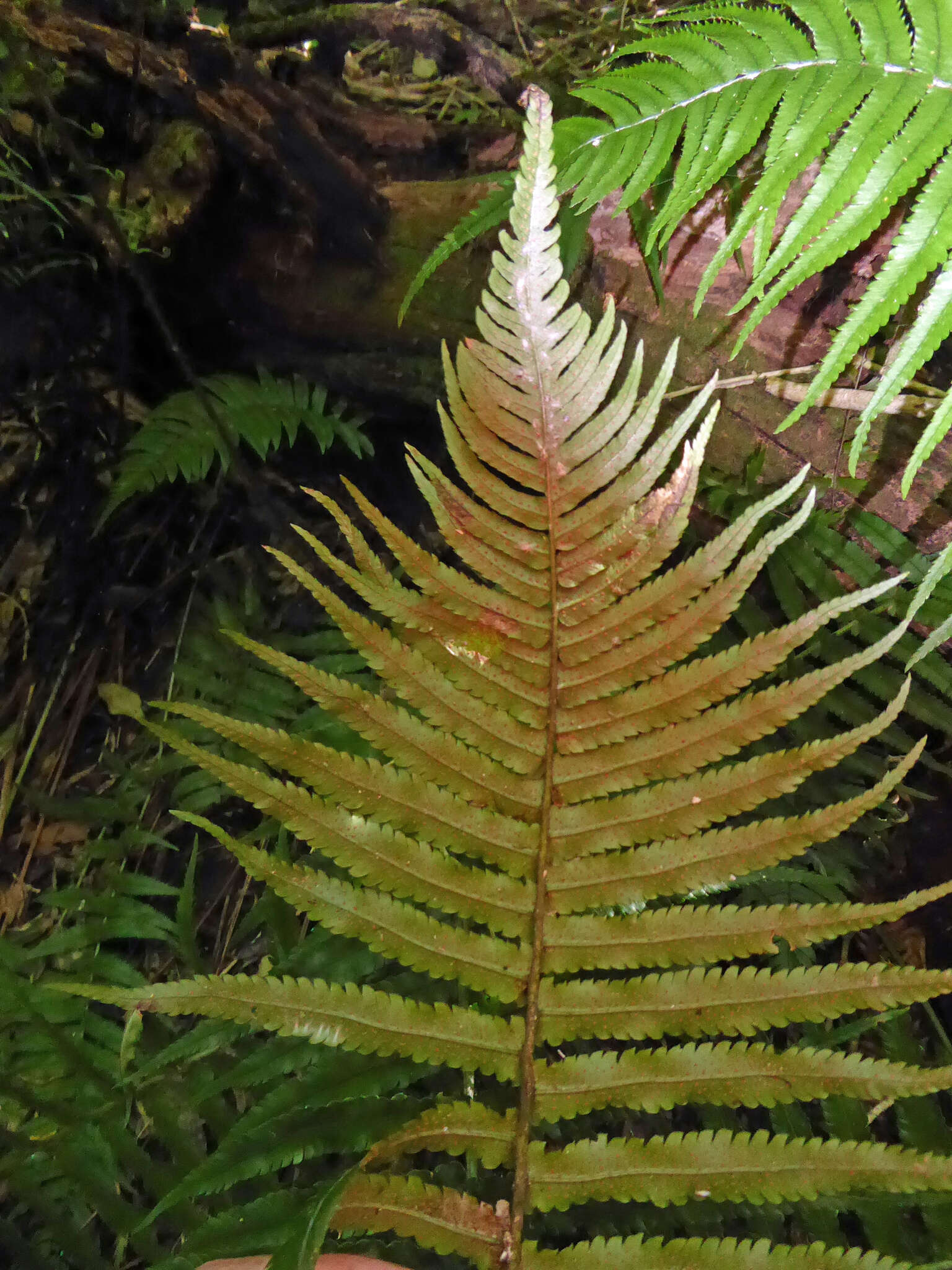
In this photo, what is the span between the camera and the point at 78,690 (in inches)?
A: 89.6

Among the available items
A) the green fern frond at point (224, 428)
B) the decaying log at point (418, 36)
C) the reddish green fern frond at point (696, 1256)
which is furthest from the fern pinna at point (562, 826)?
the decaying log at point (418, 36)

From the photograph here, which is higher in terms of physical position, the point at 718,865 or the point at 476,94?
the point at 476,94

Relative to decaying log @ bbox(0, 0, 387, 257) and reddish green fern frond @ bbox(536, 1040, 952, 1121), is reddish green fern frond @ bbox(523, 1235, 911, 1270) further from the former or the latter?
decaying log @ bbox(0, 0, 387, 257)

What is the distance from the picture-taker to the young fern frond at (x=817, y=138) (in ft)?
4.13

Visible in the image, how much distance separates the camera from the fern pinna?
38.7 inches

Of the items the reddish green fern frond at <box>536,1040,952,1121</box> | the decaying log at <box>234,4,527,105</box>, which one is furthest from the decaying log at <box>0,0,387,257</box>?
the reddish green fern frond at <box>536,1040,952,1121</box>

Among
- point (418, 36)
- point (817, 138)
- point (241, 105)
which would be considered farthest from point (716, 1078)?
point (418, 36)

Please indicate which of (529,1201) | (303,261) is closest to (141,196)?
(303,261)

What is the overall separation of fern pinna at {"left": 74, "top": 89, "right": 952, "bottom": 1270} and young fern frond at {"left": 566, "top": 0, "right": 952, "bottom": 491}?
0.38m

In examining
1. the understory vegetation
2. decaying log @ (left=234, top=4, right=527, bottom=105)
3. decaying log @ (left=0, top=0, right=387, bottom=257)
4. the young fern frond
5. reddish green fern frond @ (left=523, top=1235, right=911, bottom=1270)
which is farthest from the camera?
decaying log @ (left=234, top=4, right=527, bottom=105)

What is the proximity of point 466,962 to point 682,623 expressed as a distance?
0.60m

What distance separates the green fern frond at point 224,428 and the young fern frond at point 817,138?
3.41 feet

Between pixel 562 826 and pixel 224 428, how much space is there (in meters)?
1.65

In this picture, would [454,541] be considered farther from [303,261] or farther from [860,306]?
[303,261]
